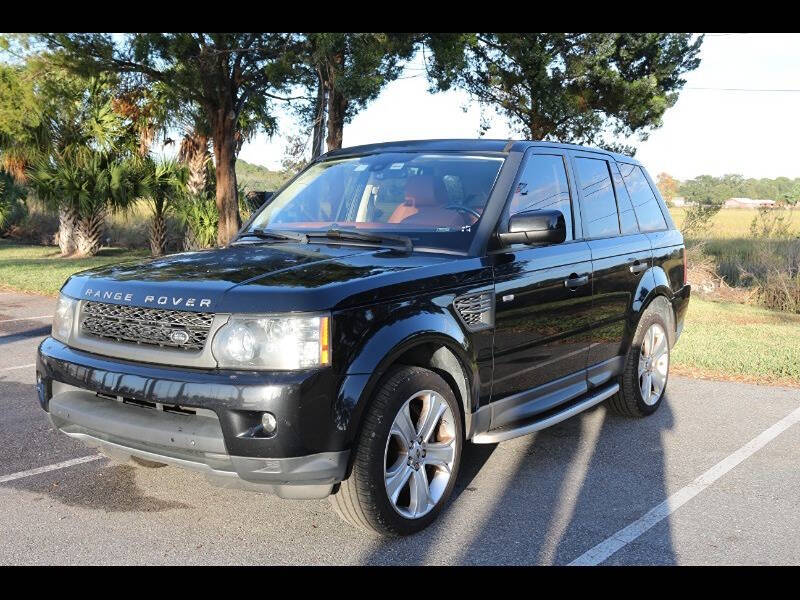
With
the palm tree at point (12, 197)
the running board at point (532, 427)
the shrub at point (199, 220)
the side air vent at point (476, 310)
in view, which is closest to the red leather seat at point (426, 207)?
the side air vent at point (476, 310)

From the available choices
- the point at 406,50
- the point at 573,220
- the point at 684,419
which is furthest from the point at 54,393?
the point at 406,50

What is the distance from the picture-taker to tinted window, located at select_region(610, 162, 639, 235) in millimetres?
5690

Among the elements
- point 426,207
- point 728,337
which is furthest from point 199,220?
point 426,207

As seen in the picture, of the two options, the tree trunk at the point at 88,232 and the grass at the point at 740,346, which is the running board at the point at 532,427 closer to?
the grass at the point at 740,346

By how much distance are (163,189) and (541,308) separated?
16.9 metres

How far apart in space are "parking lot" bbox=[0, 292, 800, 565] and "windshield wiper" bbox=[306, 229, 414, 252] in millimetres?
1446

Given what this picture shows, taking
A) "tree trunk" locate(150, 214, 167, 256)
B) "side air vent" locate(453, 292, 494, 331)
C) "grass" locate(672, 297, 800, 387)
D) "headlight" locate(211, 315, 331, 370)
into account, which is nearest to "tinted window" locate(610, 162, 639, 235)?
"side air vent" locate(453, 292, 494, 331)

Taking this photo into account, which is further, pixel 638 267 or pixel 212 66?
pixel 212 66

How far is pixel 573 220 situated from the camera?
16.6 ft

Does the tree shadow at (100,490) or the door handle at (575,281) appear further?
the door handle at (575,281)

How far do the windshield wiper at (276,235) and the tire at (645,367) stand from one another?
8.67ft

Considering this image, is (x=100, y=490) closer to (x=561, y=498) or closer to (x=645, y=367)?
(x=561, y=498)

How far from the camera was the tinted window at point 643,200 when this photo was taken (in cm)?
598

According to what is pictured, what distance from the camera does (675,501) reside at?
427 cm
